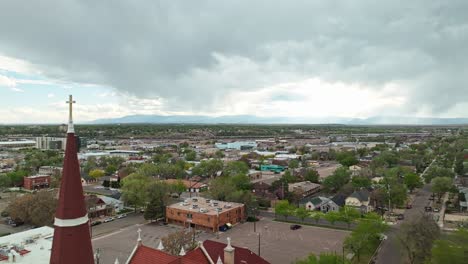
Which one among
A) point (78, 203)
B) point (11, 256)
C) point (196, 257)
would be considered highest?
point (78, 203)

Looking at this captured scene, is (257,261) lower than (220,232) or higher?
higher

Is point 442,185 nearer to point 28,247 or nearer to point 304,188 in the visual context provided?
point 304,188

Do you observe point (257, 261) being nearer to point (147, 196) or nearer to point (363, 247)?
point (363, 247)

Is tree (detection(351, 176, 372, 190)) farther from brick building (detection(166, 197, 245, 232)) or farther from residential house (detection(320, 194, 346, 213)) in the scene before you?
brick building (detection(166, 197, 245, 232))

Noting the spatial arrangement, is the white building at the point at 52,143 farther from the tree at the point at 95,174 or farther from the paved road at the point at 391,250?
→ the paved road at the point at 391,250

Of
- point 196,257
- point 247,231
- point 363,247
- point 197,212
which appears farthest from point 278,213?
point 196,257

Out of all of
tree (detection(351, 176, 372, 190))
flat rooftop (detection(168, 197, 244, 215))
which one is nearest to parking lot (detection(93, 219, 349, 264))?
flat rooftop (detection(168, 197, 244, 215))
